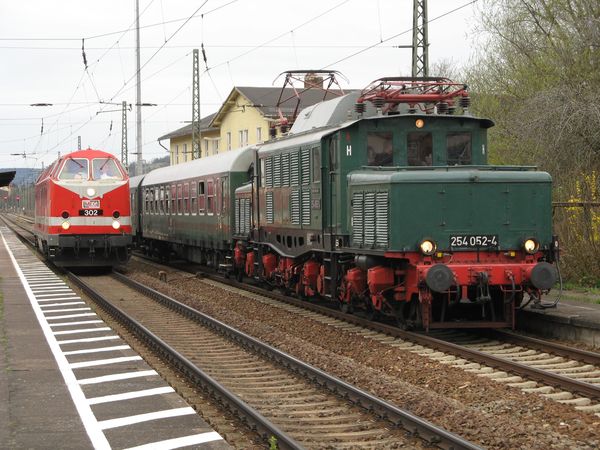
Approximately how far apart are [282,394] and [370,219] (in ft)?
13.9

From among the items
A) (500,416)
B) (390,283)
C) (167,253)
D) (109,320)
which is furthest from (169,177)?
(500,416)

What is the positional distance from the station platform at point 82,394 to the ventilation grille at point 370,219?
12.1 ft

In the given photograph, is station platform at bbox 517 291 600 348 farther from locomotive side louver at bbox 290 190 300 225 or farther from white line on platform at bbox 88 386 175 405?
white line on platform at bbox 88 386 175 405

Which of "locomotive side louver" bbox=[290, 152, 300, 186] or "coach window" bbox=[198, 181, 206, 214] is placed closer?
"locomotive side louver" bbox=[290, 152, 300, 186]

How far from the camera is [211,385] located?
9641 mm

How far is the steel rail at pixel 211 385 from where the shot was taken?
24.8 ft

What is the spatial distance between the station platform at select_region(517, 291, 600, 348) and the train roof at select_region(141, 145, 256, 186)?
319 inches

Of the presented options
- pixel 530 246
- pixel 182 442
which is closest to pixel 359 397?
pixel 182 442

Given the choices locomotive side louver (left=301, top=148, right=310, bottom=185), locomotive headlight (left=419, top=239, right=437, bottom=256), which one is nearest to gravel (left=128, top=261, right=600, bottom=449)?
locomotive headlight (left=419, top=239, right=437, bottom=256)

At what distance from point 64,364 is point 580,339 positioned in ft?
22.9

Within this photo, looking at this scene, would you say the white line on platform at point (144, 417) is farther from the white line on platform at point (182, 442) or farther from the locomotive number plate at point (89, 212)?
the locomotive number plate at point (89, 212)

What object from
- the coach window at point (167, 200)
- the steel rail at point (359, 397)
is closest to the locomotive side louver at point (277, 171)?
the steel rail at point (359, 397)

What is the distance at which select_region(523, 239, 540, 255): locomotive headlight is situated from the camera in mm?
12797

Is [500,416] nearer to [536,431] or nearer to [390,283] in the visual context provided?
[536,431]
